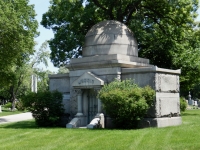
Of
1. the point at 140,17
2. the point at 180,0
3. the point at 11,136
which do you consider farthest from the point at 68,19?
the point at 11,136

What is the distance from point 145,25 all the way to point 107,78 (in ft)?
35.9

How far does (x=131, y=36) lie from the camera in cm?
1925

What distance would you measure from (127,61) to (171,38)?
30.5 feet

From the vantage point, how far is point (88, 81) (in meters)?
17.5

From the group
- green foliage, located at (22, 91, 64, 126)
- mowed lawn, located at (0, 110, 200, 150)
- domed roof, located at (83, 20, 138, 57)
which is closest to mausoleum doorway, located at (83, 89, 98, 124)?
green foliage, located at (22, 91, 64, 126)

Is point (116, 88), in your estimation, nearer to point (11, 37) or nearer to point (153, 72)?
point (153, 72)

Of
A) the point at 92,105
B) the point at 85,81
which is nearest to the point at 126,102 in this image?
the point at 85,81

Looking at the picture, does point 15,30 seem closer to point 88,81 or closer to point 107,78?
point 88,81

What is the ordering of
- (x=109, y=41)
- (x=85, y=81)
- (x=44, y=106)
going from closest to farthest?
(x=85, y=81) < (x=44, y=106) < (x=109, y=41)

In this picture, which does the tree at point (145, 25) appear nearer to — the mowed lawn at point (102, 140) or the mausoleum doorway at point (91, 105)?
the mausoleum doorway at point (91, 105)

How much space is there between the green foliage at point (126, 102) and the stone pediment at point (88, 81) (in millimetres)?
1128

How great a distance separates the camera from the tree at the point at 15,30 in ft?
87.2

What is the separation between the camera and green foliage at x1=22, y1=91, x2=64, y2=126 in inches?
702

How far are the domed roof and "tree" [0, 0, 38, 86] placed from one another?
9.76 metres
